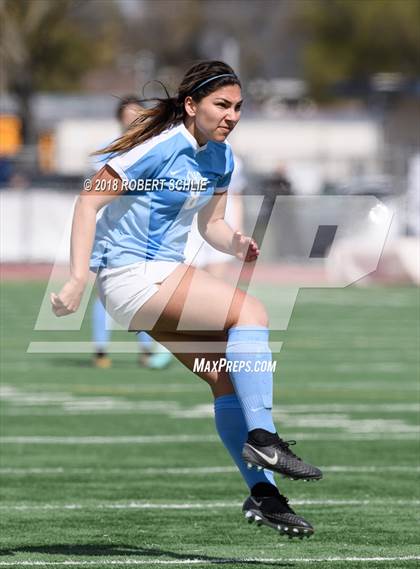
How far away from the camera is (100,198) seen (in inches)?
228

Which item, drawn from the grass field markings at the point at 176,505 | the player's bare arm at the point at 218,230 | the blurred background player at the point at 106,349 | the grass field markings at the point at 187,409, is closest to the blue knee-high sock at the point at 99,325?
the blurred background player at the point at 106,349

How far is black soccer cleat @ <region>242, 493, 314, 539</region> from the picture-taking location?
18.9 ft

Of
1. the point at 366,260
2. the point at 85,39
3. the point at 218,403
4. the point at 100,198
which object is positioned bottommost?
the point at 218,403

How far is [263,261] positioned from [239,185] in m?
13.1

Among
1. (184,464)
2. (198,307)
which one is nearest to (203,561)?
(198,307)

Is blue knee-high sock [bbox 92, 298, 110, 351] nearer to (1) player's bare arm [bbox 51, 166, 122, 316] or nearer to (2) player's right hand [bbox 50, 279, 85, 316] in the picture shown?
(1) player's bare arm [bbox 51, 166, 122, 316]

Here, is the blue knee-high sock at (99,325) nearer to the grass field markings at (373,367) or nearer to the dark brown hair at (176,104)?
the grass field markings at (373,367)

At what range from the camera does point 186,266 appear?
237 inches

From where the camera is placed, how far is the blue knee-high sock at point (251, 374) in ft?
19.0

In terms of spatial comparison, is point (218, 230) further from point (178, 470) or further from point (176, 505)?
point (178, 470)

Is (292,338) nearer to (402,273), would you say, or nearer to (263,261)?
(402,273)

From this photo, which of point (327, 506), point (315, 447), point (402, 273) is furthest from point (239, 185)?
point (402, 273)

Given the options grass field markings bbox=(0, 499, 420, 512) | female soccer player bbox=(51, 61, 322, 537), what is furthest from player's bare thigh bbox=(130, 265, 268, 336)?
grass field markings bbox=(0, 499, 420, 512)

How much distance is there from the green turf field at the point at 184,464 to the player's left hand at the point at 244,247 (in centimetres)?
114
